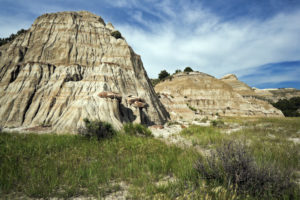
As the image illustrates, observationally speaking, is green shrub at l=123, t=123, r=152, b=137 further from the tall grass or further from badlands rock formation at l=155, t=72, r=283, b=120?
A: badlands rock formation at l=155, t=72, r=283, b=120

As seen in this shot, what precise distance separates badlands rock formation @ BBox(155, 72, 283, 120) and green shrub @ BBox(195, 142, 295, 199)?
92.1 ft

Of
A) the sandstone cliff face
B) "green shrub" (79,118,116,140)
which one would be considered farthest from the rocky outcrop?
"green shrub" (79,118,116,140)

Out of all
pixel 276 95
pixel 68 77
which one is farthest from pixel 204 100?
pixel 276 95

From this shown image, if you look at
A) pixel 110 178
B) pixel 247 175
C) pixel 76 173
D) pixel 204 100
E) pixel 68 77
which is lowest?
pixel 110 178

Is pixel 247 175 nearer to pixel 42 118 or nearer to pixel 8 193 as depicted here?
pixel 8 193

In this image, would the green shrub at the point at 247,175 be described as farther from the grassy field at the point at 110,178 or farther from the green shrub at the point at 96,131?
the green shrub at the point at 96,131

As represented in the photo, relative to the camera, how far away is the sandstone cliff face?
17.4m

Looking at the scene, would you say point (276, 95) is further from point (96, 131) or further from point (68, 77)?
point (96, 131)

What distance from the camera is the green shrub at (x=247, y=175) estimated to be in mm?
2830

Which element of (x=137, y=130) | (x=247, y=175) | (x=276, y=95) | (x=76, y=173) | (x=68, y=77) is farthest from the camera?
(x=276, y=95)

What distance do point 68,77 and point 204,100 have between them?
1524 inches

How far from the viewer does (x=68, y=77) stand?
72.1ft

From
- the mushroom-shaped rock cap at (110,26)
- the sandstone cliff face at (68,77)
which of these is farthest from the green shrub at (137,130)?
the mushroom-shaped rock cap at (110,26)

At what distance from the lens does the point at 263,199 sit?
2.62 meters
